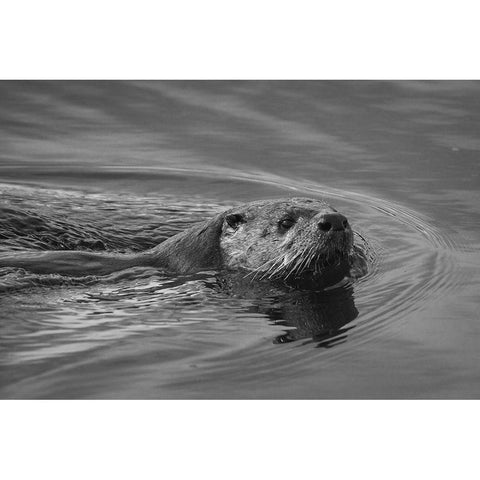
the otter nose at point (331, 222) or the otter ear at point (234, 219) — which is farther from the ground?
the otter nose at point (331, 222)

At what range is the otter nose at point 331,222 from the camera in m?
7.13

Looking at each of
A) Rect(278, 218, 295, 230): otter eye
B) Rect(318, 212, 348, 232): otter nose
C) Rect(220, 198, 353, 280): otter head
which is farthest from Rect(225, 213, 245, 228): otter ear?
Rect(318, 212, 348, 232): otter nose

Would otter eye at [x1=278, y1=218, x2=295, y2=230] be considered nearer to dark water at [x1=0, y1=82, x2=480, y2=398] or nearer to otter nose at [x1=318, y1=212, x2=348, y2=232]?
otter nose at [x1=318, y1=212, x2=348, y2=232]

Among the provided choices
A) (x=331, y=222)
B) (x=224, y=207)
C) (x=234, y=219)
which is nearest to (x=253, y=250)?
(x=234, y=219)

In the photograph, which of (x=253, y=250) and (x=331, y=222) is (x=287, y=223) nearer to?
(x=253, y=250)

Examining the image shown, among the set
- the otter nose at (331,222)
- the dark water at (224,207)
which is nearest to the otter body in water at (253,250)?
the otter nose at (331,222)

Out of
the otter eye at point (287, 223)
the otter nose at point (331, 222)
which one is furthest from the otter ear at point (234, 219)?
the otter nose at point (331, 222)

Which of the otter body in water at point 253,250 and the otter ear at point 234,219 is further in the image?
the otter ear at point 234,219

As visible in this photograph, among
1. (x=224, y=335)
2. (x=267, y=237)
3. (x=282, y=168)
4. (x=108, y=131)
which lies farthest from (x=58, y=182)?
(x=224, y=335)

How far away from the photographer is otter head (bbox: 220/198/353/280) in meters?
7.22

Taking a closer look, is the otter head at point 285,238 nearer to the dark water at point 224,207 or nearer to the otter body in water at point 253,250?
the otter body in water at point 253,250

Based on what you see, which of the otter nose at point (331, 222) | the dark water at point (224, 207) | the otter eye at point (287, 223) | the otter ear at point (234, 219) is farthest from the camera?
the otter ear at point (234, 219)

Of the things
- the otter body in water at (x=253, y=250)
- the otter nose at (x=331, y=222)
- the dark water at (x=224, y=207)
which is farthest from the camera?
the otter body in water at (x=253, y=250)

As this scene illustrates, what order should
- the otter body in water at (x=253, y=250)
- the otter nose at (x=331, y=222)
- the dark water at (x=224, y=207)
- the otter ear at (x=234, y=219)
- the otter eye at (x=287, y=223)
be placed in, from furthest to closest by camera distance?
1. the otter ear at (x=234, y=219)
2. the otter eye at (x=287, y=223)
3. the otter body in water at (x=253, y=250)
4. the otter nose at (x=331, y=222)
5. the dark water at (x=224, y=207)
